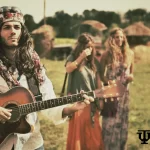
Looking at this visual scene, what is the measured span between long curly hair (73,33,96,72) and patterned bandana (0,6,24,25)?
0.49m

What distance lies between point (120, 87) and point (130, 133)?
43cm

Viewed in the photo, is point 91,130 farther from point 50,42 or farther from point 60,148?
point 50,42

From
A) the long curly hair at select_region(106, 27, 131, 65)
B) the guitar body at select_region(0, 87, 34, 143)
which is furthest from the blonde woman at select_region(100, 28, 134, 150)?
the guitar body at select_region(0, 87, 34, 143)

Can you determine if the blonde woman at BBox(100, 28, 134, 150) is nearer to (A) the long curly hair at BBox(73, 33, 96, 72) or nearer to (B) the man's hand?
(A) the long curly hair at BBox(73, 33, 96, 72)

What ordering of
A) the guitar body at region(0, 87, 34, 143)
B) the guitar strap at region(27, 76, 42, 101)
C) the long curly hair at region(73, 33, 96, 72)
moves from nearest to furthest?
the guitar body at region(0, 87, 34, 143) < the guitar strap at region(27, 76, 42, 101) < the long curly hair at region(73, 33, 96, 72)

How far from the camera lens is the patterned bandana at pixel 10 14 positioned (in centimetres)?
283

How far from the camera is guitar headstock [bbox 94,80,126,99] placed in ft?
9.65

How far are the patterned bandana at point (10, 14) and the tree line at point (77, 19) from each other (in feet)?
0.34

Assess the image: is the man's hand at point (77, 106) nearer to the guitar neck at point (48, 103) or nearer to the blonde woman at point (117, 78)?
the guitar neck at point (48, 103)

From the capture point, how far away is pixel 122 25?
312cm

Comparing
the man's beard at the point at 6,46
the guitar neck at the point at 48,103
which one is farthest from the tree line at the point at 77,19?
the guitar neck at the point at 48,103

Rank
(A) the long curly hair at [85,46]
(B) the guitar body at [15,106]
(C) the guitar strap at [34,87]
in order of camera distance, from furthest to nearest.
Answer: (A) the long curly hair at [85,46], (C) the guitar strap at [34,87], (B) the guitar body at [15,106]

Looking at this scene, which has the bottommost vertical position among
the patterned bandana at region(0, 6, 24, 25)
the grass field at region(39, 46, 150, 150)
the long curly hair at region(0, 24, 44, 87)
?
the grass field at region(39, 46, 150, 150)

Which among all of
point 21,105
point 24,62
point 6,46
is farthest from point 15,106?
point 6,46
